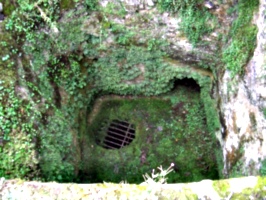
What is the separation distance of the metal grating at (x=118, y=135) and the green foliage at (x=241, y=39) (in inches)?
129

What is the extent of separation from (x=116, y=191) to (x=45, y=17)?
4.16 metres

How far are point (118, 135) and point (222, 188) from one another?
4.73m

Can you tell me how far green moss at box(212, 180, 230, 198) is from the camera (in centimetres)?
396

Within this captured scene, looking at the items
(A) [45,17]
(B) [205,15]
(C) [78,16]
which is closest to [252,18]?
(B) [205,15]

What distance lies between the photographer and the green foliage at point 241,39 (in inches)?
231

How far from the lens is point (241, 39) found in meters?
6.07

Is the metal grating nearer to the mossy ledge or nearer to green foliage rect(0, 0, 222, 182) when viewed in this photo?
green foliage rect(0, 0, 222, 182)

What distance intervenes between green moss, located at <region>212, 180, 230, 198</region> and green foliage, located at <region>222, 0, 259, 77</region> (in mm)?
2841

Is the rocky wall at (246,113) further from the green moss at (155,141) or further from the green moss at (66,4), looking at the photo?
the green moss at (66,4)

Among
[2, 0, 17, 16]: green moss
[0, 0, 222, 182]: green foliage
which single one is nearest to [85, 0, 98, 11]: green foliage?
[0, 0, 222, 182]: green foliage

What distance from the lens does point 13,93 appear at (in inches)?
245

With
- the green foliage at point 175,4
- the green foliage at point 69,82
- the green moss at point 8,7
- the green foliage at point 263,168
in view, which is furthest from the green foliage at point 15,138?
the green foliage at point 263,168

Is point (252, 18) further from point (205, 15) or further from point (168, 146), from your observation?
point (168, 146)

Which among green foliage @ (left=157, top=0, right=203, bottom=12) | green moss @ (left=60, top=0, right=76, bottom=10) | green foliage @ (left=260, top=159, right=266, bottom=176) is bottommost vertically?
green foliage @ (left=260, top=159, right=266, bottom=176)
